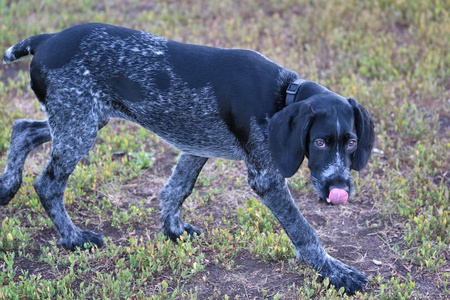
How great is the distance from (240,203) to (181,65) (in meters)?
1.77

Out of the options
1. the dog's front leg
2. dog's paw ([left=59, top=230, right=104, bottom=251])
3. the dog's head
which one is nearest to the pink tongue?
the dog's head

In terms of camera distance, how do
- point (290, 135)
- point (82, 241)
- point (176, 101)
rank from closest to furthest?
point (290, 135), point (176, 101), point (82, 241)

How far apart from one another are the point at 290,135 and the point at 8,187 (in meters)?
2.75

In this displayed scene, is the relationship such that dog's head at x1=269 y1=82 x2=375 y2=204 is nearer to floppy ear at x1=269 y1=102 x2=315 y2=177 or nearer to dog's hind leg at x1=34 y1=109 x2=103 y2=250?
floppy ear at x1=269 y1=102 x2=315 y2=177

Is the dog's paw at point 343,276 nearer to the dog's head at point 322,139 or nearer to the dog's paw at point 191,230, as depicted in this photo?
the dog's head at point 322,139

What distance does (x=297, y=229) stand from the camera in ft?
15.9

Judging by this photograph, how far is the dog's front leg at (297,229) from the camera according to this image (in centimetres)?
484

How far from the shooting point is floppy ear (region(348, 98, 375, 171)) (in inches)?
179

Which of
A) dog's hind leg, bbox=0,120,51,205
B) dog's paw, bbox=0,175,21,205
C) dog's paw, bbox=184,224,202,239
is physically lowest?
dog's paw, bbox=184,224,202,239

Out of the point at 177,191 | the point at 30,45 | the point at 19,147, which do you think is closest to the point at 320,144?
the point at 177,191

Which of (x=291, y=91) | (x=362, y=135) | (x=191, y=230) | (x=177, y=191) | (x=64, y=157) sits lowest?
(x=191, y=230)

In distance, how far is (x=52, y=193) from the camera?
205 inches

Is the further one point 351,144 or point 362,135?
point 362,135

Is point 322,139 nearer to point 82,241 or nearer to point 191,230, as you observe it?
point 191,230
